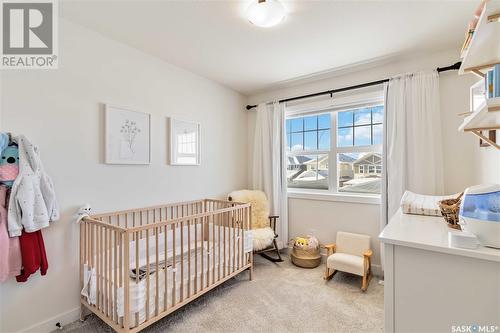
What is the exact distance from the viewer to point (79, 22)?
1.81 m

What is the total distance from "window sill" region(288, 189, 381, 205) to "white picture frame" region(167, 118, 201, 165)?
4.72 feet

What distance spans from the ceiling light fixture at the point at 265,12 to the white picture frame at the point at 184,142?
1393 millimetres

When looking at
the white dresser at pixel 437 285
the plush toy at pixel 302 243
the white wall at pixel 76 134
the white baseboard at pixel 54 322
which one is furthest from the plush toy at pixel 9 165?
the plush toy at pixel 302 243

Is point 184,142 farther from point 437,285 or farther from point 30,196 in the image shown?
point 437,285

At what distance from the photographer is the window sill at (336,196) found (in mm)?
2649

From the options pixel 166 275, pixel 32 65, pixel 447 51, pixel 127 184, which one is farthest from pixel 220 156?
pixel 447 51

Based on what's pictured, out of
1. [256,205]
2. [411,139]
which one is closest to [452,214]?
[411,139]

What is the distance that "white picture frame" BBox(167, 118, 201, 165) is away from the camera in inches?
101

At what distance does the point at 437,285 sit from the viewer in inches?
39.1

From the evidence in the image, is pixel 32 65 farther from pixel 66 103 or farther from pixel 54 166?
pixel 54 166

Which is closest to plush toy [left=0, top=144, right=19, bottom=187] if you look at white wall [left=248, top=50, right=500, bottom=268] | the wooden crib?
the wooden crib

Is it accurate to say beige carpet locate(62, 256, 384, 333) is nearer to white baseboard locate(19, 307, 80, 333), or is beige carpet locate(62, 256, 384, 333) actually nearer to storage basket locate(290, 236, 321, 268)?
white baseboard locate(19, 307, 80, 333)

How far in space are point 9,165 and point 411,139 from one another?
11.0 ft

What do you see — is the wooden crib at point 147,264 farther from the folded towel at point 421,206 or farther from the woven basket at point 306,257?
the folded towel at point 421,206
